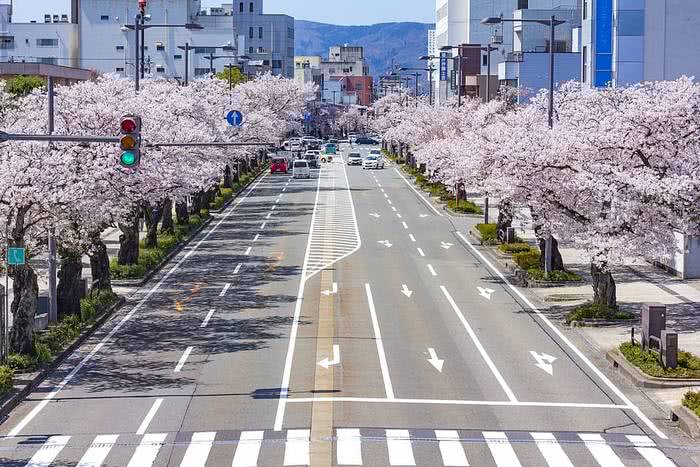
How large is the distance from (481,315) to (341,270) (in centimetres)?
1123

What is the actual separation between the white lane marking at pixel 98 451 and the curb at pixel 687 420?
10534 millimetres

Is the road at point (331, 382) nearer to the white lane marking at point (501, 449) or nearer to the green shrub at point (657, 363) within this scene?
the white lane marking at point (501, 449)

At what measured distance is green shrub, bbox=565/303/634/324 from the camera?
34312 millimetres

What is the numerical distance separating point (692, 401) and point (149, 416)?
1057cm

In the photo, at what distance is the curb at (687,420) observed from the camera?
72.0 ft

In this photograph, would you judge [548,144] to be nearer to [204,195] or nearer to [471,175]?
[471,175]

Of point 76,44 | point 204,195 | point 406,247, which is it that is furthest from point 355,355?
point 76,44

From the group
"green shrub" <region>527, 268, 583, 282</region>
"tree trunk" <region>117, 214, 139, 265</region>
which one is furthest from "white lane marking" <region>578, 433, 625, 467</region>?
"tree trunk" <region>117, 214, 139, 265</region>

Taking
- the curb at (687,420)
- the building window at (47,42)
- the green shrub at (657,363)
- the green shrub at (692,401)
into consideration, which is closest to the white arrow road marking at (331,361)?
the green shrub at (657,363)

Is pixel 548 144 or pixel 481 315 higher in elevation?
pixel 548 144

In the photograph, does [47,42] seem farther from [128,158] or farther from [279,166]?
[128,158]

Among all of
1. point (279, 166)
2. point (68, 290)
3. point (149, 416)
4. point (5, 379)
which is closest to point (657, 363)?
point (149, 416)

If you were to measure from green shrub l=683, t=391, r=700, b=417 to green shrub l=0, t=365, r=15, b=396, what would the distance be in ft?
45.0

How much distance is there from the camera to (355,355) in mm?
29469
